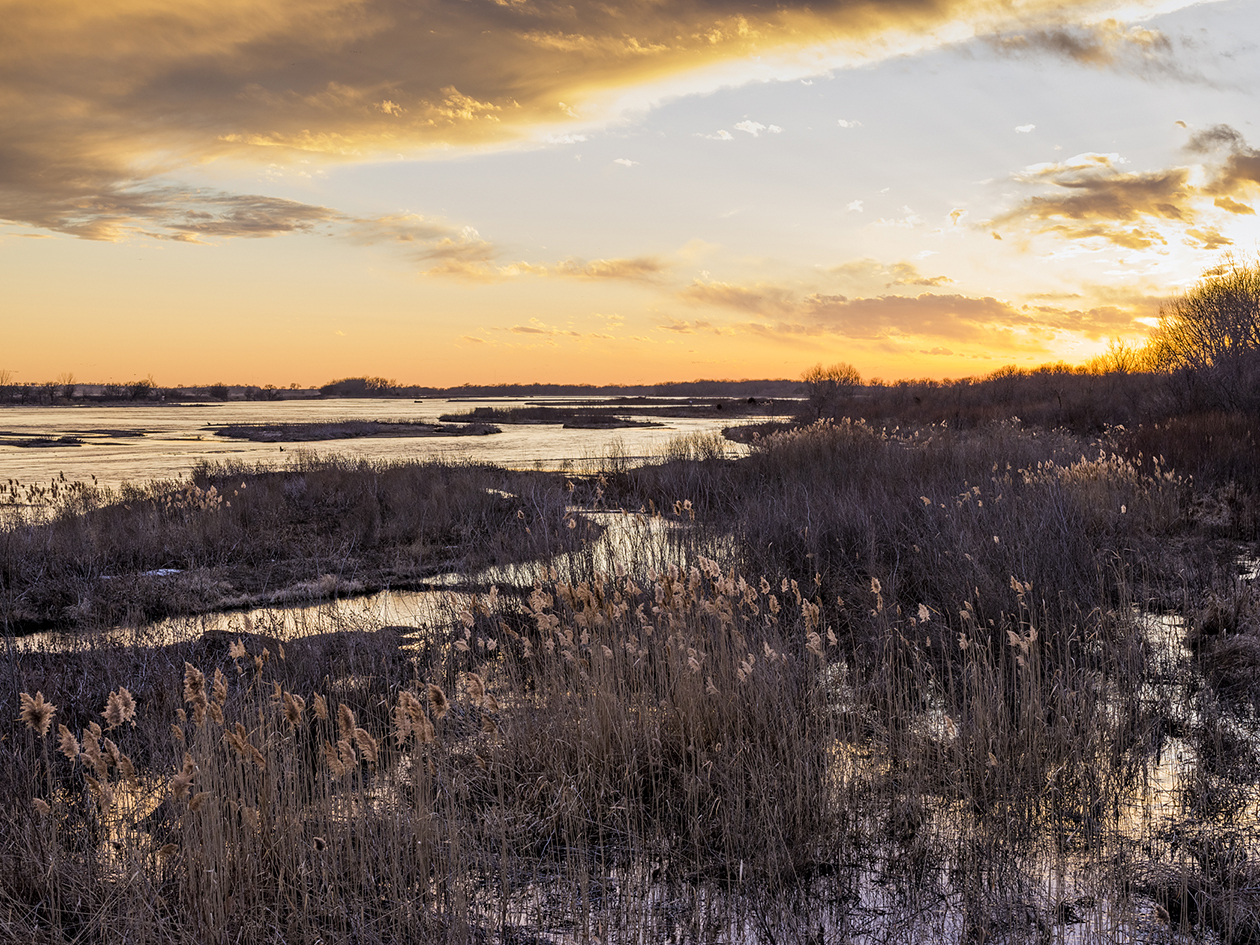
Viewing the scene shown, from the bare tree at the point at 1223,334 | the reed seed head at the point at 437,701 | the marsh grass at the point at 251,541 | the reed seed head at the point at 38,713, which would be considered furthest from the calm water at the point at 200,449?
the reed seed head at the point at 437,701

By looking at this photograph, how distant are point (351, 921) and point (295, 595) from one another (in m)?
8.89

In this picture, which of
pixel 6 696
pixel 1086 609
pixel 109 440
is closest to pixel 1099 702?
pixel 1086 609

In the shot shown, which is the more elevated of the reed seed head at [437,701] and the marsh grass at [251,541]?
the reed seed head at [437,701]

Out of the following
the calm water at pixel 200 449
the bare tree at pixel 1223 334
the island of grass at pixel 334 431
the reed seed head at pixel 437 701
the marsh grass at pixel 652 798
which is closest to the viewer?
the reed seed head at pixel 437 701

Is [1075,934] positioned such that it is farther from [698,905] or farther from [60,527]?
[60,527]

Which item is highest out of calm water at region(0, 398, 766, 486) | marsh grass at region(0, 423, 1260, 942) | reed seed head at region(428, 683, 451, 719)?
calm water at region(0, 398, 766, 486)

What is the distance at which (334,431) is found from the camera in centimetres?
4628

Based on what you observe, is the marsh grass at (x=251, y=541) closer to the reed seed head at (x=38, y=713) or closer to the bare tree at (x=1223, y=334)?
the reed seed head at (x=38, y=713)

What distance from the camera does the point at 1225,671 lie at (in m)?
6.12

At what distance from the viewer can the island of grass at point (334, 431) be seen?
43531mm

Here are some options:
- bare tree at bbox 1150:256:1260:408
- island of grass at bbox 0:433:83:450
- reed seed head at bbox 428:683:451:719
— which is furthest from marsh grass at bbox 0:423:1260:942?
island of grass at bbox 0:433:83:450

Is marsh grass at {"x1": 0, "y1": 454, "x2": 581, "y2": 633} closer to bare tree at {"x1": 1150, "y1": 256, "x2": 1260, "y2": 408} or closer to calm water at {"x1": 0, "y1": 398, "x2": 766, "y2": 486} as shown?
calm water at {"x1": 0, "y1": 398, "x2": 766, "y2": 486}

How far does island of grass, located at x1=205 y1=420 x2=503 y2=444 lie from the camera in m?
43.5

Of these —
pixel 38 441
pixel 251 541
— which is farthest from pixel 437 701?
pixel 38 441
